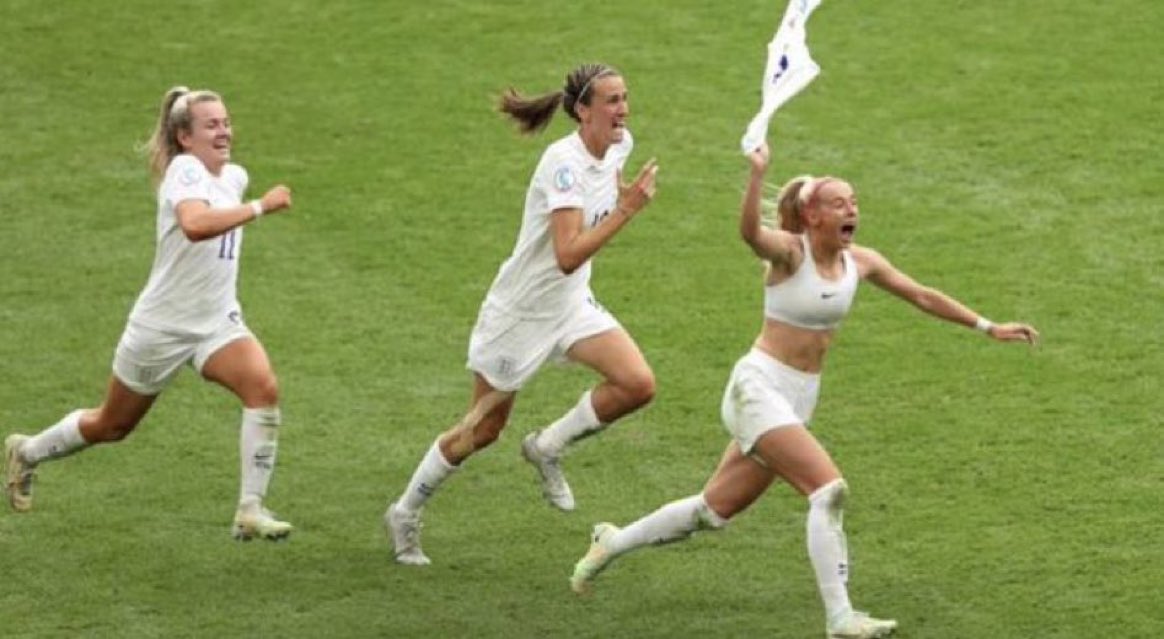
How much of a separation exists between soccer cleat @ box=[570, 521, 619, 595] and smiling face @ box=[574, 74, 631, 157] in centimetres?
181

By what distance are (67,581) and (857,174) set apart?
7.36 metres

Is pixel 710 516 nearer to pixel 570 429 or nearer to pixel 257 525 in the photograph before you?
pixel 570 429

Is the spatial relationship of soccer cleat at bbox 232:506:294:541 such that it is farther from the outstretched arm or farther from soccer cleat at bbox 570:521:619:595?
the outstretched arm

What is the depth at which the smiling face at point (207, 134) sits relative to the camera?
13562mm

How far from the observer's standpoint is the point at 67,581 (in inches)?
537

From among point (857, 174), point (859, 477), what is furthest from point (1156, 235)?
point (859, 477)

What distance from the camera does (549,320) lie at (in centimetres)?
1384

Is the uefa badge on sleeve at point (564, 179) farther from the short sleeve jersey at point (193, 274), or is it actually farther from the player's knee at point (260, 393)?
the player's knee at point (260, 393)

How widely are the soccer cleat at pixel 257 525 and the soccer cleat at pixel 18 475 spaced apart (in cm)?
132

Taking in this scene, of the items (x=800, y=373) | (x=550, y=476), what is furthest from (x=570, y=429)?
(x=800, y=373)

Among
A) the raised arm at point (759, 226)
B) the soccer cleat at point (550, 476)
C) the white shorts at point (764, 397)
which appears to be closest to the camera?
the raised arm at point (759, 226)

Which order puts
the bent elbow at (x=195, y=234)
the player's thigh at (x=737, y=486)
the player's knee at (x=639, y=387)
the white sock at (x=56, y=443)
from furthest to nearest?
the white sock at (x=56, y=443) < the player's knee at (x=639, y=387) < the bent elbow at (x=195, y=234) < the player's thigh at (x=737, y=486)

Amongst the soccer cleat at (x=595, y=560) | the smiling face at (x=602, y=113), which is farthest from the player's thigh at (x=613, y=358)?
the smiling face at (x=602, y=113)

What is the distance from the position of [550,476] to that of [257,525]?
157 cm
